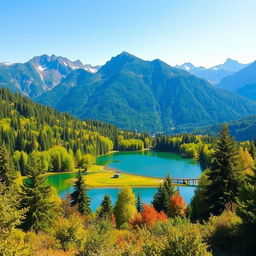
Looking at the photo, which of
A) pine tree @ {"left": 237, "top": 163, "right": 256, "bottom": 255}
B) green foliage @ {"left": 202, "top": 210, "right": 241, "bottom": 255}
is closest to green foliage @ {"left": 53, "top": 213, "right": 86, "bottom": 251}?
green foliage @ {"left": 202, "top": 210, "right": 241, "bottom": 255}

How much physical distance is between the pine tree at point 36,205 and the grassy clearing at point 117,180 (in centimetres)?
6806

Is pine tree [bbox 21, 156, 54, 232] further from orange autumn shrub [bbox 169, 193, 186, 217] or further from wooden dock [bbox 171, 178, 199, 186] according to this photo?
wooden dock [bbox 171, 178, 199, 186]

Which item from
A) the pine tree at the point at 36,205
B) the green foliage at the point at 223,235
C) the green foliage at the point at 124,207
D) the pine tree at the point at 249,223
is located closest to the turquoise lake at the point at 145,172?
the green foliage at the point at 124,207

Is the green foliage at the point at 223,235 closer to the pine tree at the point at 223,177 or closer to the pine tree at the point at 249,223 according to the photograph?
the pine tree at the point at 249,223

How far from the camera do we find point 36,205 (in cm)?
4344

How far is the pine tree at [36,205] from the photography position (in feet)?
140

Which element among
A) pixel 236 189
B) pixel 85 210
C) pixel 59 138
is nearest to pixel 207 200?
pixel 236 189

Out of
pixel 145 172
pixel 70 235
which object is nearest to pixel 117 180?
pixel 145 172

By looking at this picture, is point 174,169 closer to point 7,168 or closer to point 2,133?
point 2,133

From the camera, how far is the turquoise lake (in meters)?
99.9

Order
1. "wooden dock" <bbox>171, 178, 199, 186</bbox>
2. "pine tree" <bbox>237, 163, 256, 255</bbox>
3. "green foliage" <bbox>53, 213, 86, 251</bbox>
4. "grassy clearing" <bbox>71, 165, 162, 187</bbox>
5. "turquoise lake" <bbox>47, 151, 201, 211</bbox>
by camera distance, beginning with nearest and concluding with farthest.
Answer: "pine tree" <bbox>237, 163, 256, 255</bbox> → "green foliage" <bbox>53, 213, 86, 251</bbox> → "turquoise lake" <bbox>47, 151, 201, 211</bbox> → "grassy clearing" <bbox>71, 165, 162, 187</bbox> → "wooden dock" <bbox>171, 178, 199, 186</bbox>

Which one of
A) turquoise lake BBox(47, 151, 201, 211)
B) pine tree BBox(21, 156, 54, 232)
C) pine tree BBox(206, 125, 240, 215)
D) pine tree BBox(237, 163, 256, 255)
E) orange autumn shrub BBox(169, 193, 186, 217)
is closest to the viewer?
pine tree BBox(237, 163, 256, 255)

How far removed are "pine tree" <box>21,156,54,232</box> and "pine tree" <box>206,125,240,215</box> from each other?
855 inches

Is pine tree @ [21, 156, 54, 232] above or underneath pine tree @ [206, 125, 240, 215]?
underneath
